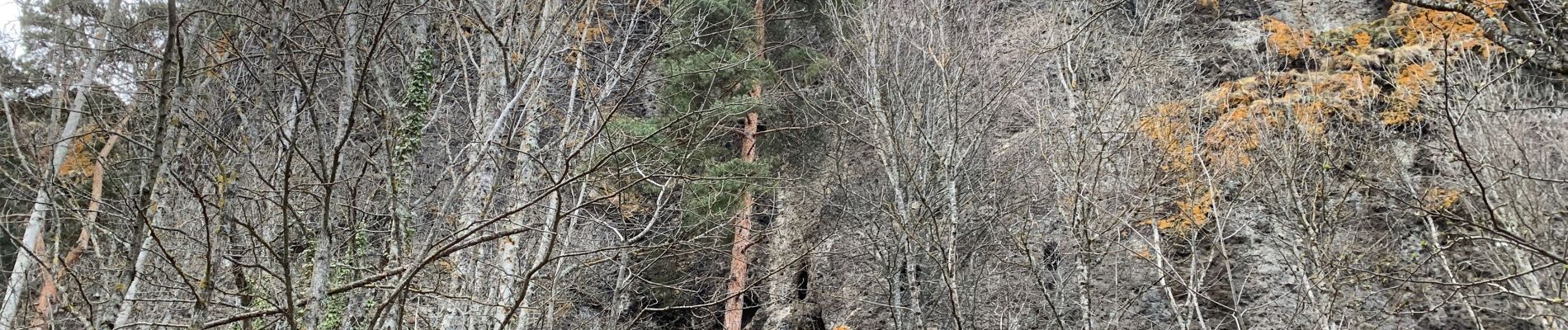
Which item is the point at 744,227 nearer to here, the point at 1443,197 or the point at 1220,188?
the point at 1220,188

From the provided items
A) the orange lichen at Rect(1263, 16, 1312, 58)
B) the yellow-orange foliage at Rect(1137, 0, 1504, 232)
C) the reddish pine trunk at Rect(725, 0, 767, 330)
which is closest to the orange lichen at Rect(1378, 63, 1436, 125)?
the yellow-orange foliage at Rect(1137, 0, 1504, 232)

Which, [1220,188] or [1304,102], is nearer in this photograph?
[1304,102]

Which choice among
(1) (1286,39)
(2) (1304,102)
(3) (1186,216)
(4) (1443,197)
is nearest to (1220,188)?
(3) (1186,216)

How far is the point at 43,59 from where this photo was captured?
11625 millimetres

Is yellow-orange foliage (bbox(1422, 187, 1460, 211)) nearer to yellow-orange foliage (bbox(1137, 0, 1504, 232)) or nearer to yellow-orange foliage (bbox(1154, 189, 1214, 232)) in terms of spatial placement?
yellow-orange foliage (bbox(1137, 0, 1504, 232))

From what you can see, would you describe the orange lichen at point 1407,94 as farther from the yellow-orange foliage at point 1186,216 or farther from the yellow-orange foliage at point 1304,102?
the yellow-orange foliage at point 1186,216

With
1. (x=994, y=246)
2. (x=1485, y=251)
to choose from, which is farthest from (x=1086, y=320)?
(x=1485, y=251)

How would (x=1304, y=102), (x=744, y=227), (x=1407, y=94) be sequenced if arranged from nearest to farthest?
(x=1304, y=102) < (x=1407, y=94) < (x=744, y=227)

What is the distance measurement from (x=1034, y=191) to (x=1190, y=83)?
2180 mm

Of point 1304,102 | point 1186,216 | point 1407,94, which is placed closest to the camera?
point 1304,102

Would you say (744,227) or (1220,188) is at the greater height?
(744,227)

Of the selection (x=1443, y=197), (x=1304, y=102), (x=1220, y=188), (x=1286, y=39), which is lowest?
(x=1443, y=197)

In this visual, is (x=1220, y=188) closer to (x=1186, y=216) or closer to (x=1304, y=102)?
(x=1186, y=216)

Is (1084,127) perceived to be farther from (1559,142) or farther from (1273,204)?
(1559,142)
